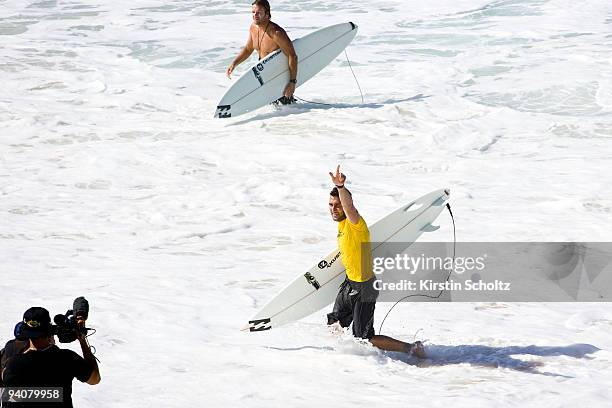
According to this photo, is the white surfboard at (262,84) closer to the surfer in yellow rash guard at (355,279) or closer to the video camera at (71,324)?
the surfer in yellow rash guard at (355,279)

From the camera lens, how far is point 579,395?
548cm

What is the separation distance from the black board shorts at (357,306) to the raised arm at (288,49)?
749 cm

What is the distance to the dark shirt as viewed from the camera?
152 inches

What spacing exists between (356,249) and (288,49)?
306 inches

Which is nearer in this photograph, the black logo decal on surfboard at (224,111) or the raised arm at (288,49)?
→ the raised arm at (288,49)

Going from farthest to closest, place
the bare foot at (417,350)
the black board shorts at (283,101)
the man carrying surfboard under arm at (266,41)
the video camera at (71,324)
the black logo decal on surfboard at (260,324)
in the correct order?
the black board shorts at (283,101)
the man carrying surfboard under arm at (266,41)
the black logo decal on surfboard at (260,324)
the bare foot at (417,350)
the video camera at (71,324)

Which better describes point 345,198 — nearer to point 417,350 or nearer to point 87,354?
point 417,350

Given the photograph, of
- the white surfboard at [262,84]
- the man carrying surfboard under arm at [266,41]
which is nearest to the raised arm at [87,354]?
the man carrying surfboard under arm at [266,41]

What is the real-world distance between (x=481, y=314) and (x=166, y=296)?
2509 millimetres

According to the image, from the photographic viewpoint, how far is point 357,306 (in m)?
5.88

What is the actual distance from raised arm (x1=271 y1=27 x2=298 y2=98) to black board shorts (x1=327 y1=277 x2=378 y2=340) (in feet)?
24.6

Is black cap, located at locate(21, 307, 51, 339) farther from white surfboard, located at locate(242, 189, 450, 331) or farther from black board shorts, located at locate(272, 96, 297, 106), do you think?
black board shorts, located at locate(272, 96, 297, 106)

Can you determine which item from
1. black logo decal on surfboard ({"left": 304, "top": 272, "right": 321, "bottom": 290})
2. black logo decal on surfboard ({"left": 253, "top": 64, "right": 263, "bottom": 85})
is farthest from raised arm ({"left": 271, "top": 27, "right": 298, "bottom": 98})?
black logo decal on surfboard ({"left": 304, "top": 272, "right": 321, "bottom": 290})

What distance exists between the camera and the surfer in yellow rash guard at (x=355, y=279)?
5707 millimetres
